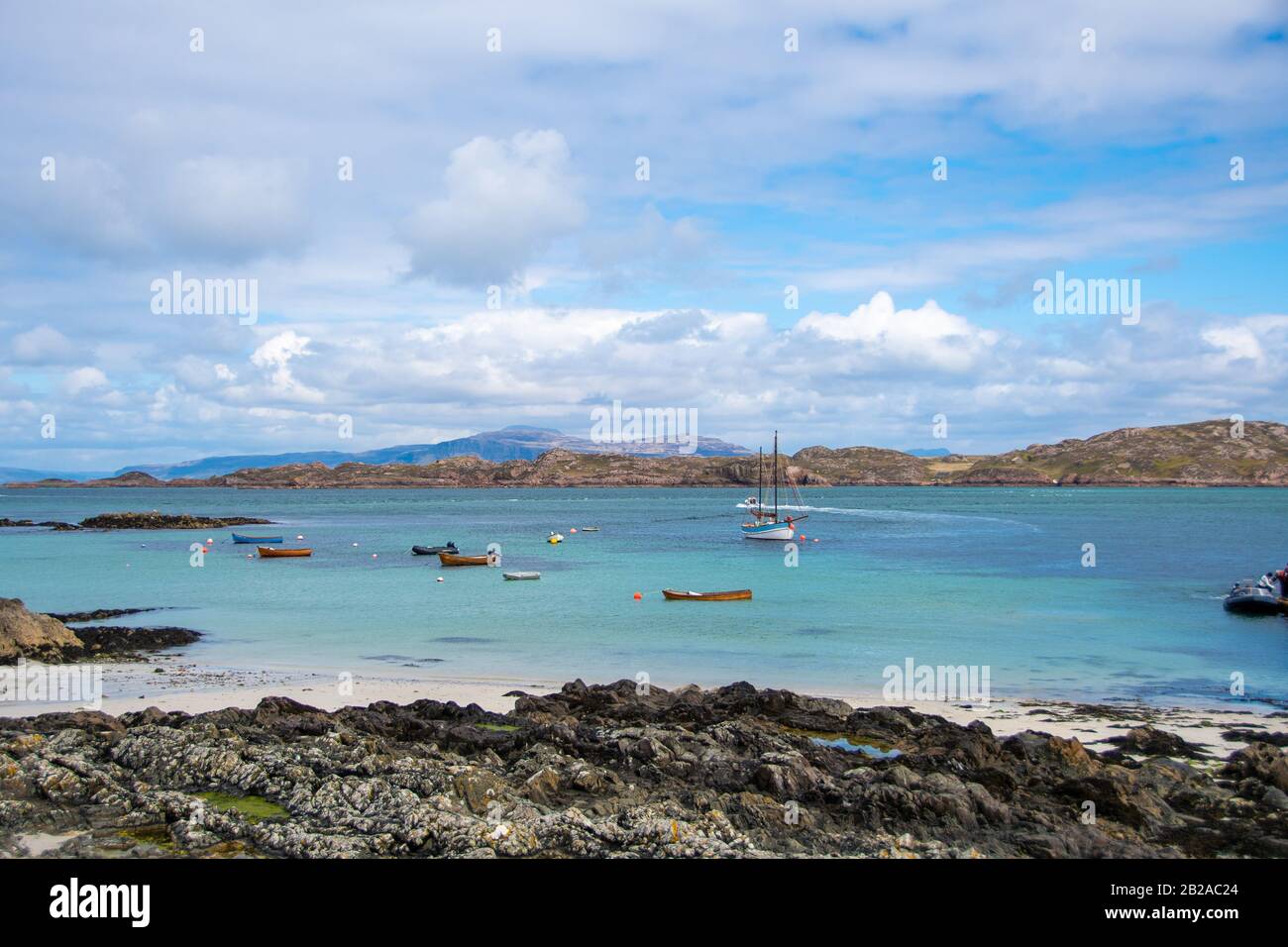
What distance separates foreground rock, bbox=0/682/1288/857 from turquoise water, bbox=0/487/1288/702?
8.30 metres

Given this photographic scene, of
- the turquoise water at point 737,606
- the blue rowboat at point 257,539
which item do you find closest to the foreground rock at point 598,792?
the turquoise water at point 737,606

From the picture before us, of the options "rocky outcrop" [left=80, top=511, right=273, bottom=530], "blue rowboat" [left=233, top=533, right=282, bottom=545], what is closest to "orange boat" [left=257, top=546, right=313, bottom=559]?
"blue rowboat" [left=233, top=533, right=282, bottom=545]

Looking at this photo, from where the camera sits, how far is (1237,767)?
1483cm

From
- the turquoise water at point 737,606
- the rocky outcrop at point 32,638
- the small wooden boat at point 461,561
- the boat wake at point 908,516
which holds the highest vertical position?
the rocky outcrop at point 32,638

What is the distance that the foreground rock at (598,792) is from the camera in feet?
36.5

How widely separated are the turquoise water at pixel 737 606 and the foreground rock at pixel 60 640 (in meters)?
1.83

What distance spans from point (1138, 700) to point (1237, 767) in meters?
7.60

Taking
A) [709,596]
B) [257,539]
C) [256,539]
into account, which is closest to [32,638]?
[709,596]

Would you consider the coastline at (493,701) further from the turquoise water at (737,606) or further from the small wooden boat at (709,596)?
the small wooden boat at (709,596)

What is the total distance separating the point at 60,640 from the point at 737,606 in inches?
941

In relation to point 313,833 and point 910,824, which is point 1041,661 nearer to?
point 910,824

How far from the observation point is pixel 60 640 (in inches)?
1088
